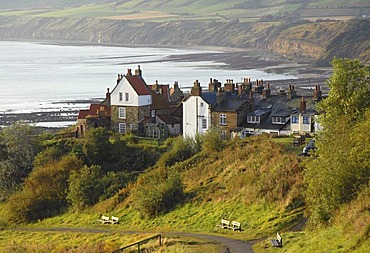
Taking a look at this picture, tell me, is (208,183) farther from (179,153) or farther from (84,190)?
(179,153)

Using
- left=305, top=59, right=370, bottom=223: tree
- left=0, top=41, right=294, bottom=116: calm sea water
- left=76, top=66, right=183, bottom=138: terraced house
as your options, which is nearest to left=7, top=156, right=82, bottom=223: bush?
left=76, top=66, right=183, bottom=138: terraced house

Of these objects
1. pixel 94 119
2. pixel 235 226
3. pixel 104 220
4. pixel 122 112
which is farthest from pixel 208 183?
pixel 94 119

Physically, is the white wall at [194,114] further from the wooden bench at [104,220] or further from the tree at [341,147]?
the tree at [341,147]

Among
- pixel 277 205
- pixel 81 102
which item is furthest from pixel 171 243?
pixel 81 102

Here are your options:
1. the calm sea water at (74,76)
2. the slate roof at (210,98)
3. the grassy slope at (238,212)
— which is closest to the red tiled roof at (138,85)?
the slate roof at (210,98)

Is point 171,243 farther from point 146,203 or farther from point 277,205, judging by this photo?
point 146,203

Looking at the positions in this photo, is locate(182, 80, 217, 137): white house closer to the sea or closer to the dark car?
the dark car

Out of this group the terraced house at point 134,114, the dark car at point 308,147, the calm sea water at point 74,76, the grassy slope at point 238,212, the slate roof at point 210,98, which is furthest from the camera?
the calm sea water at point 74,76
